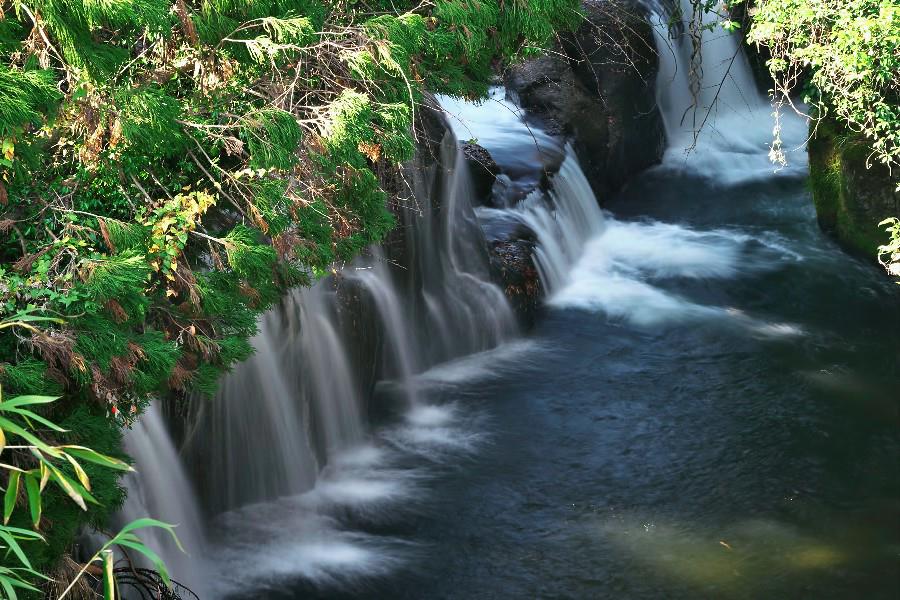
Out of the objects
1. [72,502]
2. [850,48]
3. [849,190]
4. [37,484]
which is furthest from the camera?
[849,190]

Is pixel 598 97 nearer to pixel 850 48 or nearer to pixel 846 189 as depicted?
pixel 846 189

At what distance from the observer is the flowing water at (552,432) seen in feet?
23.9

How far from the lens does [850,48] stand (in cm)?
937

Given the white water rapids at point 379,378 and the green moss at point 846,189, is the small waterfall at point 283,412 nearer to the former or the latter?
the white water rapids at point 379,378

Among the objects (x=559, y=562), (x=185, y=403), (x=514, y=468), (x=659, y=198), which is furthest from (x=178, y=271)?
(x=659, y=198)

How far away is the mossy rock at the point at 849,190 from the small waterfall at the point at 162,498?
8310 mm

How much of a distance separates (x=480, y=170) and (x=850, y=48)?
4.44 m

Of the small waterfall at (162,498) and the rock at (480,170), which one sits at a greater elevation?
the rock at (480,170)

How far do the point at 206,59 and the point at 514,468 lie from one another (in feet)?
14.4

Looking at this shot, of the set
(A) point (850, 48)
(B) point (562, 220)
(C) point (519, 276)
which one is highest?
(A) point (850, 48)

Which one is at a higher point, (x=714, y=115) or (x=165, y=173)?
(x=165, y=173)

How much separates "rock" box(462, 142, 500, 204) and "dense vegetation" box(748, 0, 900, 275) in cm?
356

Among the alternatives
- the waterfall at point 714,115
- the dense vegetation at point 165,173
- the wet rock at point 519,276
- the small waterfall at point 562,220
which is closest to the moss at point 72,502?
the dense vegetation at point 165,173

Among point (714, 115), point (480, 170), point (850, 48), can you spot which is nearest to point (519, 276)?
point (480, 170)
